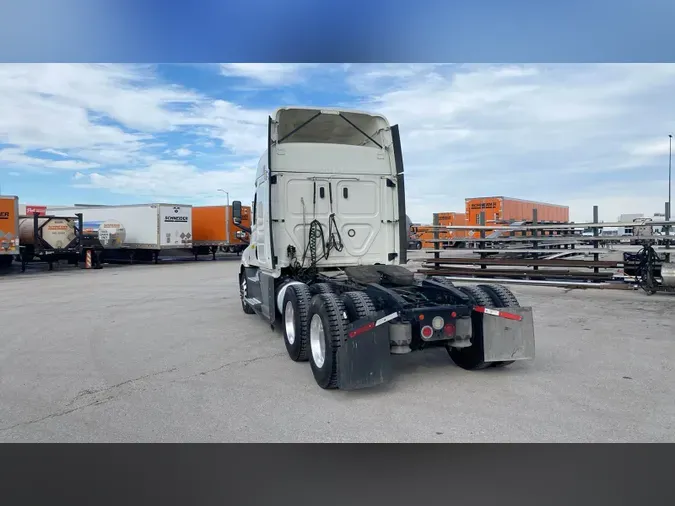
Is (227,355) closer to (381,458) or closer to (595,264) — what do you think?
(381,458)

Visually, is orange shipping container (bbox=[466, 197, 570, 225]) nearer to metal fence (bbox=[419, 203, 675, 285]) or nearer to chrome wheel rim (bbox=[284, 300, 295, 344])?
metal fence (bbox=[419, 203, 675, 285])

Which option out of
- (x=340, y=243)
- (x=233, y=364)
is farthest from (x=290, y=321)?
(x=340, y=243)

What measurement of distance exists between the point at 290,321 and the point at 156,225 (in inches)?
893

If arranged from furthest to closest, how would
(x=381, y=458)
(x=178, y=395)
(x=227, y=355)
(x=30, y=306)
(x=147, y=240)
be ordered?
(x=147, y=240), (x=30, y=306), (x=227, y=355), (x=178, y=395), (x=381, y=458)

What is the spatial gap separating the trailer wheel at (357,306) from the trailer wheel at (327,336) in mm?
73

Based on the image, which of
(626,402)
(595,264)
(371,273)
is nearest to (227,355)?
(371,273)

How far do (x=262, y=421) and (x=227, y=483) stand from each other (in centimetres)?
103

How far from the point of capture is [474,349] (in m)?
6.01

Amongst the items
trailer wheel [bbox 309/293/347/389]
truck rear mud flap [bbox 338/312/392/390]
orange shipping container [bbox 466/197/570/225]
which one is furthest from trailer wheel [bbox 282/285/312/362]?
orange shipping container [bbox 466/197/570/225]

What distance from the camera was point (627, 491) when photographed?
11.3 feet

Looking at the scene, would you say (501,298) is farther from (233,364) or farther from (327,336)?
(233,364)

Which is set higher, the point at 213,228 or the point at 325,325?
the point at 213,228

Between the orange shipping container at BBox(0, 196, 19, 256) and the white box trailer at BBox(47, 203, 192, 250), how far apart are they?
6470 mm

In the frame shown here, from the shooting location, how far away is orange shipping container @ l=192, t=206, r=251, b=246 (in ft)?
103
